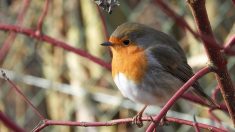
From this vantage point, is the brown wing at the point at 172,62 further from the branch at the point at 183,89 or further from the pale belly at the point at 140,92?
the branch at the point at 183,89

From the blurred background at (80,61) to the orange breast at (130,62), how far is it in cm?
134

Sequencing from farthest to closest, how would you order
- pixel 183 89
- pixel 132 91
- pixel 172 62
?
pixel 172 62 < pixel 132 91 < pixel 183 89

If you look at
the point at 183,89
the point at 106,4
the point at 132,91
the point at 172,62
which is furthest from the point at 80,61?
the point at 183,89

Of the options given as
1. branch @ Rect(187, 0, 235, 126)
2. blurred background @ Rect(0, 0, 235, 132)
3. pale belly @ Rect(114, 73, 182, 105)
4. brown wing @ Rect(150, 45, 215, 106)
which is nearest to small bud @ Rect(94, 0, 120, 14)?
branch @ Rect(187, 0, 235, 126)

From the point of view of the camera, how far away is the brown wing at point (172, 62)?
6.98ft

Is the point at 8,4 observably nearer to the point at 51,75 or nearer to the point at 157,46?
the point at 51,75

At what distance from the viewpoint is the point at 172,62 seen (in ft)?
A: 7.11

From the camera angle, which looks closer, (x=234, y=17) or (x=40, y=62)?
(x=234, y=17)

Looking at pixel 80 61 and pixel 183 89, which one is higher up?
pixel 183 89

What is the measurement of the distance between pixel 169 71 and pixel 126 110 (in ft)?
5.51

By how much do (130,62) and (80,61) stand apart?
1997 millimetres

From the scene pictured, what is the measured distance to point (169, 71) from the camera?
7.17ft

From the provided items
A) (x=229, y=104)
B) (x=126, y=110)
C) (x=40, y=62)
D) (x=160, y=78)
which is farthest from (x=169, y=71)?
(x=40, y=62)

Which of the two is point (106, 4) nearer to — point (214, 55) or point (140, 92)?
point (214, 55)
